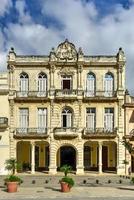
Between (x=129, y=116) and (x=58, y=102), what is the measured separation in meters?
8.06

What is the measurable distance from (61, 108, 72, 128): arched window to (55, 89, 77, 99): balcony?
5.14ft

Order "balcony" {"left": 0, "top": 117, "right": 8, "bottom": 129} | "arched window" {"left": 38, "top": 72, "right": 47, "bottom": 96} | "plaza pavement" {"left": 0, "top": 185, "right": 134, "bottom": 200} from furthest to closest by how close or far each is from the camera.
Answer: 1. "arched window" {"left": 38, "top": 72, "right": 47, "bottom": 96}
2. "balcony" {"left": 0, "top": 117, "right": 8, "bottom": 129}
3. "plaza pavement" {"left": 0, "top": 185, "right": 134, "bottom": 200}

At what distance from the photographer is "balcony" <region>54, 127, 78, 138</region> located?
50188 millimetres

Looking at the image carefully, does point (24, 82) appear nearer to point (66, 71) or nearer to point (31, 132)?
point (66, 71)

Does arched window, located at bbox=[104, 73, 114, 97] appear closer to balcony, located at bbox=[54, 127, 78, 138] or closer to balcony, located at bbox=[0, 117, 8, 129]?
balcony, located at bbox=[54, 127, 78, 138]

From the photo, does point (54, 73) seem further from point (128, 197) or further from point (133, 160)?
point (128, 197)

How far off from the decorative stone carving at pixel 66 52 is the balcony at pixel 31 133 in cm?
833

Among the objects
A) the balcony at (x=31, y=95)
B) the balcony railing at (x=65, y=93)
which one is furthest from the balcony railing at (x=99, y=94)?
the balcony at (x=31, y=95)

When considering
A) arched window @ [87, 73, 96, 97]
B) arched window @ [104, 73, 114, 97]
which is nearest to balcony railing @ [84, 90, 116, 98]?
arched window @ [87, 73, 96, 97]

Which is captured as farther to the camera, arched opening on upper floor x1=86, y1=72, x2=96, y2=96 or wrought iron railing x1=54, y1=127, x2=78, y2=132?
arched opening on upper floor x1=86, y1=72, x2=96, y2=96

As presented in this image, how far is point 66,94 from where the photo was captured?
50781 millimetres

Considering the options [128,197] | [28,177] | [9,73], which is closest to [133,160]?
[28,177]

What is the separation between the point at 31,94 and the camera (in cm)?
5088

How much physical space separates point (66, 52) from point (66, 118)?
24.5 ft
